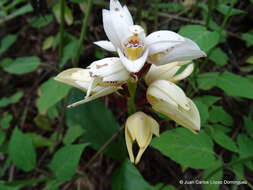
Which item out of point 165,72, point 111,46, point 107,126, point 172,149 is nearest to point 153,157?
point 107,126

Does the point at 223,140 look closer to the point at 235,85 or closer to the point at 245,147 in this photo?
the point at 245,147

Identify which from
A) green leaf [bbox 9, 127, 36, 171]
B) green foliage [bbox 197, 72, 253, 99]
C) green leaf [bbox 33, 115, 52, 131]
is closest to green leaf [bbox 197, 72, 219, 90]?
green foliage [bbox 197, 72, 253, 99]

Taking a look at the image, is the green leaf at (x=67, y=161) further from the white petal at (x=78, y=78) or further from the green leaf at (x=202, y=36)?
the green leaf at (x=202, y=36)

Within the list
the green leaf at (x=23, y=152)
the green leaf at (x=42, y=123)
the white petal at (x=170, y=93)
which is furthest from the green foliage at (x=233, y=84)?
the green leaf at (x=42, y=123)

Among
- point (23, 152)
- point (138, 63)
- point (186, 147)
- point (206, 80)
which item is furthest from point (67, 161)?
point (206, 80)

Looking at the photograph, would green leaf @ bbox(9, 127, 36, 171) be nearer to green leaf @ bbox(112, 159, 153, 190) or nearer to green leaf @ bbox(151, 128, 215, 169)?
green leaf @ bbox(112, 159, 153, 190)

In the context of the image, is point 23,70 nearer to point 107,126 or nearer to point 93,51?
point 107,126
